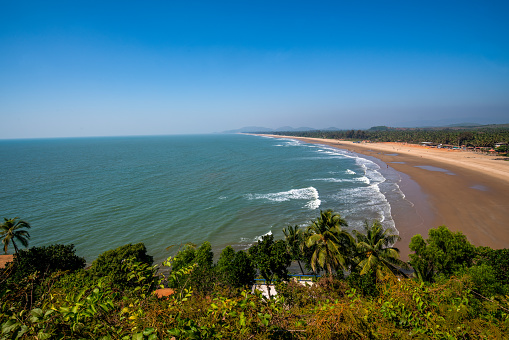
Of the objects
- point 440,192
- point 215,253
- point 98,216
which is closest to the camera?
point 215,253

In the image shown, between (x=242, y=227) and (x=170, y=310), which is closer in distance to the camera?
(x=170, y=310)

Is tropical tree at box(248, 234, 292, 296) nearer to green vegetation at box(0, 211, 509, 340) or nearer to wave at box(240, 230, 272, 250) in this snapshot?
green vegetation at box(0, 211, 509, 340)

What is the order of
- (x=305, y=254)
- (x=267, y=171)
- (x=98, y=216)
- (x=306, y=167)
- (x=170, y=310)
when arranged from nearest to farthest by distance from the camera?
(x=170, y=310)
(x=305, y=254)
(x=98, y=216)
(x=267, y=171)
(x=306, y=167)

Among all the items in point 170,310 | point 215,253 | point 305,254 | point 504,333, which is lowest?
point 215,253

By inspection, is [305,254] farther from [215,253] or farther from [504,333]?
[504,333]

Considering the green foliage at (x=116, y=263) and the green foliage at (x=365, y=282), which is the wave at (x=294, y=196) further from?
the green foliage at (x=116, y=263)

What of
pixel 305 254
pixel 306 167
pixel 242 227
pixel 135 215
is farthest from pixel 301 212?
pixel 306 167

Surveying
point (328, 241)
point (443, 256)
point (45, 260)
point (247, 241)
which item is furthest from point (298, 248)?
point (45, 260)

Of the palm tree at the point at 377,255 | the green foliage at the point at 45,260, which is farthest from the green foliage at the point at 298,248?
the green foliage at the point at 45,260

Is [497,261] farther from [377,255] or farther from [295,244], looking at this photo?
[295,244]
